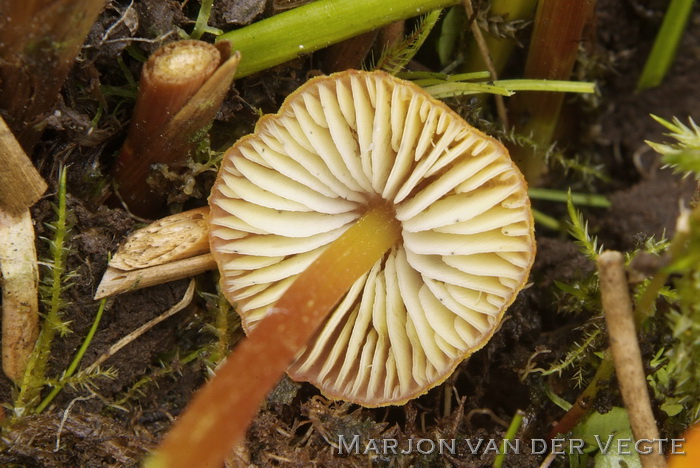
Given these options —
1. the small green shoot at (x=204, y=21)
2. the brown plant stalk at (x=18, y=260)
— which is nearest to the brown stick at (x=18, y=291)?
the brown plant stalk at (x=18, y=260)

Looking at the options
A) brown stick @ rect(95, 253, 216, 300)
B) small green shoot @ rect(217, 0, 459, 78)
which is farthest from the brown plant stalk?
small green shoot @ rect(217, 0, 459, 78)

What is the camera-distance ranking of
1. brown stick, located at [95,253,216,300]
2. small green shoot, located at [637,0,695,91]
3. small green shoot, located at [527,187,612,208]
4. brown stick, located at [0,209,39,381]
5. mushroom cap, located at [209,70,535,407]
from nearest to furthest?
mushroom cap, located at [209,70,535,407] < brown stick, located at [0,209,39,381] < brown stick, located at [95,253,216,300] < small green shoot, located at [637,0,695,91] < small green shoot, located at [527,187,612,208]

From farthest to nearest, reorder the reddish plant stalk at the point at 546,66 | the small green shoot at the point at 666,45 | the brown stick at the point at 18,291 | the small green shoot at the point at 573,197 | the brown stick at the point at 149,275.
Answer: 1. the small green shoot at the point at 573,197
2. the small green shoot at the point at 666,45
3. the reddish plant stalk at the point at 546,66
4. the brown stick at the point at 149,275
5. the brown stick at the point at 18,291

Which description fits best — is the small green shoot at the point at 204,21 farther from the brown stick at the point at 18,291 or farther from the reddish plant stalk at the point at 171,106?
the brown stick at the point at 18,291

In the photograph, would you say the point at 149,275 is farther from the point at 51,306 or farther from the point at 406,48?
the point at 406,48

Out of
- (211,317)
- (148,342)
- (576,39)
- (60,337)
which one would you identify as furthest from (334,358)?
(576,39)

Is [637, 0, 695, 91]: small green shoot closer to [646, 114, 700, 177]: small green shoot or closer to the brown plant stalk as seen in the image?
[646, 114, 700, 177]: small green shoot

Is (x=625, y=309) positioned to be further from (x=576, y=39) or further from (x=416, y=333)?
(x=576, y=39)
